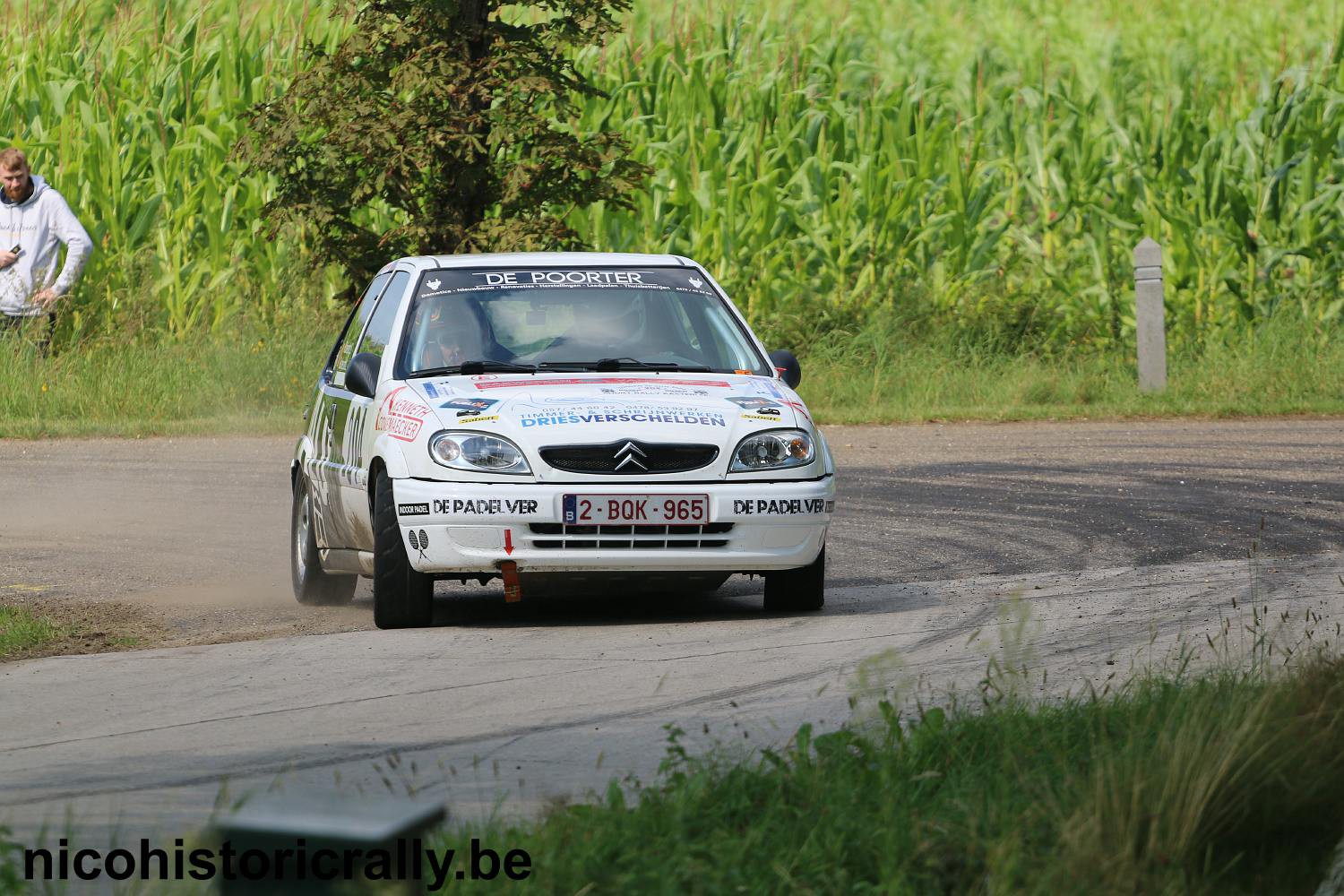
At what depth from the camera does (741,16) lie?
27812mm

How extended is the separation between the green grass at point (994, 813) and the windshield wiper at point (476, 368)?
164 inches

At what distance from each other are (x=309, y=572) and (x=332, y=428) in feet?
2.44

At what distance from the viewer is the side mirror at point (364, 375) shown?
10328mm

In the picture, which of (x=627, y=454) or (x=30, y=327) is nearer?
(x=627, y=454)

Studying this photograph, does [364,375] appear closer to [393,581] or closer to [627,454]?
[393,581]

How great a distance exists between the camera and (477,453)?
31.2 feet

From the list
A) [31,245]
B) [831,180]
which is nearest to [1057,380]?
[831,180]

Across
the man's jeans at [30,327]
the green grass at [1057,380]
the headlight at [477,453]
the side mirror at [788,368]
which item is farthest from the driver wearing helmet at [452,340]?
the man's jeans at [30,327]

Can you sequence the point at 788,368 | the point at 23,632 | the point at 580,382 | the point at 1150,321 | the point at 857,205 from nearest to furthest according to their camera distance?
the point at 23,632, the point at 580,382, the point at 788,368, the point at 1150,321, the point at 857,205

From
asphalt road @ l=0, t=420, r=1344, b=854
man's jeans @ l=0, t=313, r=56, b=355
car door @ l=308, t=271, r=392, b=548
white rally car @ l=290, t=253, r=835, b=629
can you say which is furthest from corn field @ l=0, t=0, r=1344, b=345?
white rally car @ l=290, t=253, r=835, b=629

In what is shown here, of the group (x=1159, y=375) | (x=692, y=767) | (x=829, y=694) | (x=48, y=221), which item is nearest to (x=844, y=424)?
(x=1159, y=375)

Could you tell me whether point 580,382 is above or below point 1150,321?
above

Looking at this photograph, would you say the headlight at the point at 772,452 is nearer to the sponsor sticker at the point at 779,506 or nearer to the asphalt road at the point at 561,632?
the sponsor sticker at the point at 779,506

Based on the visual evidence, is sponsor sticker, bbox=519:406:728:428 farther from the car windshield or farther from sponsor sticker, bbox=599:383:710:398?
the car windshield
